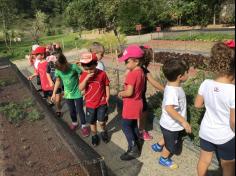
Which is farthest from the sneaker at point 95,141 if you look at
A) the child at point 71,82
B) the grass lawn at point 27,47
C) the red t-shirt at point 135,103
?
the grass lawn at point 27,47

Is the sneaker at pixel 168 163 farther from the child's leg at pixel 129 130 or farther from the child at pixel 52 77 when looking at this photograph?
the child at pixel 52 77

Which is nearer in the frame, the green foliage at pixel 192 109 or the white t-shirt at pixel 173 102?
the white t-shirt at pixel 173 102

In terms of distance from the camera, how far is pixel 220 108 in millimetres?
2965

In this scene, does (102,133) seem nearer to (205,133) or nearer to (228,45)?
(205,133)

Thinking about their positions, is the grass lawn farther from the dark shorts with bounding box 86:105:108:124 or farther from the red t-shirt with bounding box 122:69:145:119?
the red t-shirt with bounding box 122:69:145:119

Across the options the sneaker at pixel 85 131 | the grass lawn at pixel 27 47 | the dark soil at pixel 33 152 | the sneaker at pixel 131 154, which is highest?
the dark soil at pixel 33 152

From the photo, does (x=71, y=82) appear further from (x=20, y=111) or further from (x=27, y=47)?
(x=27, y=47)

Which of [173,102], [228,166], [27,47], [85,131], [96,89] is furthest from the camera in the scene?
[27,47]

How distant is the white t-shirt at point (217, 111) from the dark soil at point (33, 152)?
1524 mm

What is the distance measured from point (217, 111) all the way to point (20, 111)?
429 cm

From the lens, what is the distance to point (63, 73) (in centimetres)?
610

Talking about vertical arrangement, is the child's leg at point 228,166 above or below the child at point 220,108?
below

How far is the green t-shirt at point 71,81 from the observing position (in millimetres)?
6094

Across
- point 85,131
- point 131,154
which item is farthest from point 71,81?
point 131,154
